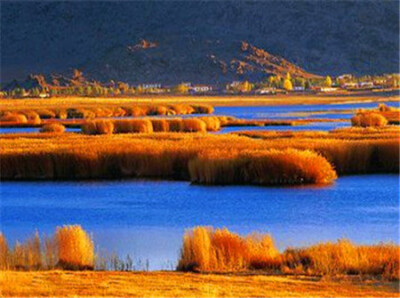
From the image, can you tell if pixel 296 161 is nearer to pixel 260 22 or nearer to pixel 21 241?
pixel 21 241

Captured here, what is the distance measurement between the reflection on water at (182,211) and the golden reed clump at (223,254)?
1.08 meters

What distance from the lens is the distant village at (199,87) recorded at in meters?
142

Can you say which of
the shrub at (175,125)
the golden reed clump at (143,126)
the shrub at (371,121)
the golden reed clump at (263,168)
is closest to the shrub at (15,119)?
the golden reed clump at (143,126)

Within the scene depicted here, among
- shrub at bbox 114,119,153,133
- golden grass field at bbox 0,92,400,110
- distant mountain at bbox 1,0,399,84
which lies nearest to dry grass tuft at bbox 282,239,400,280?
shrub at bbox 114,119,153,133

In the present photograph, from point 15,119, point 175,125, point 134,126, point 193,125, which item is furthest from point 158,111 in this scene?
point 134,126

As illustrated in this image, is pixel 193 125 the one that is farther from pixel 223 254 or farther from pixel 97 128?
pixel 223 254

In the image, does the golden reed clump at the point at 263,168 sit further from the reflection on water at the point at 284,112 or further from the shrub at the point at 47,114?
the shrub at the point at 47,114

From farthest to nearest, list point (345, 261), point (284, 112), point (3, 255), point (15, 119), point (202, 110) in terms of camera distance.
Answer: point (284, 112)
point (202, 110)
point (15, 119)
point (3, 255)
point (345, 261)

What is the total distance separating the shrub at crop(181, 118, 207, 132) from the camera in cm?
4972

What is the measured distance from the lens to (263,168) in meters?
28.4

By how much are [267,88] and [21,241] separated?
424ft

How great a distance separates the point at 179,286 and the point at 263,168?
51.8ft

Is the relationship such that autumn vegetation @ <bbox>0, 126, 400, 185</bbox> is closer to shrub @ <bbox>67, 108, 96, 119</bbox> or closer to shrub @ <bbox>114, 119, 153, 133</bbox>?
shrub @ <bbox>114, 119, 153, 133</bbox>

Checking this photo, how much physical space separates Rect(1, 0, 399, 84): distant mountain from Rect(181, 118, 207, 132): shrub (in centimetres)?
10680
